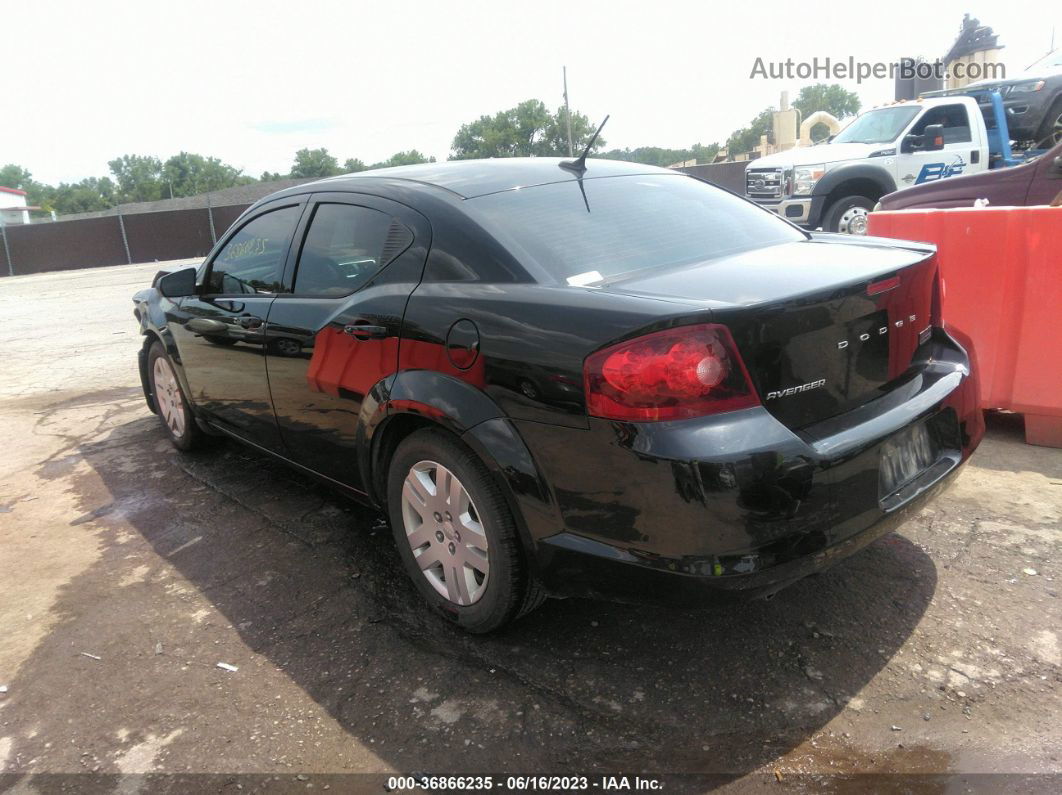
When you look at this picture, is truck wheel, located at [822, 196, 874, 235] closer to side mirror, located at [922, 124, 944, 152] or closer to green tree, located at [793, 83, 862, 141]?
side mirror, located at [922, 124, 944, 152]

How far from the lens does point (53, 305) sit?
16766 millimetres

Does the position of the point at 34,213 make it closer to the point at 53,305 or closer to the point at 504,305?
the point at 53,305

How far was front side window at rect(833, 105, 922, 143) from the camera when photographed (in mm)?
12047

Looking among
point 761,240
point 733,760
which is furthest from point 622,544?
point 761,240

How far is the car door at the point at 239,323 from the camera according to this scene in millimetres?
3855

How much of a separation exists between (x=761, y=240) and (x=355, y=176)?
1.78 meters

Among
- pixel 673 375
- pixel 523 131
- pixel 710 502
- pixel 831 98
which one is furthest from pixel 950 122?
pixel 831 98

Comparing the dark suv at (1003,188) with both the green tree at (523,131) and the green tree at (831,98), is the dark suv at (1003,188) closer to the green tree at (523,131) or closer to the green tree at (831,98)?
the green tree at (523,131)

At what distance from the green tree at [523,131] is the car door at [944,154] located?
54.5 meters

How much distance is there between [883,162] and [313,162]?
8144 centimetres

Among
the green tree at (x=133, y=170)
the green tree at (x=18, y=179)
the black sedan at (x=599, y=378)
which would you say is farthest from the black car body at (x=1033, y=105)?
the green tree at (x=18, y=179)

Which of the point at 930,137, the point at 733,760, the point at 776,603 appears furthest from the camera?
the point at 930,137

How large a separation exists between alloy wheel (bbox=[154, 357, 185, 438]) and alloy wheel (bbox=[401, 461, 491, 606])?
8.52 feet

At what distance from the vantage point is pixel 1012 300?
450 cm
